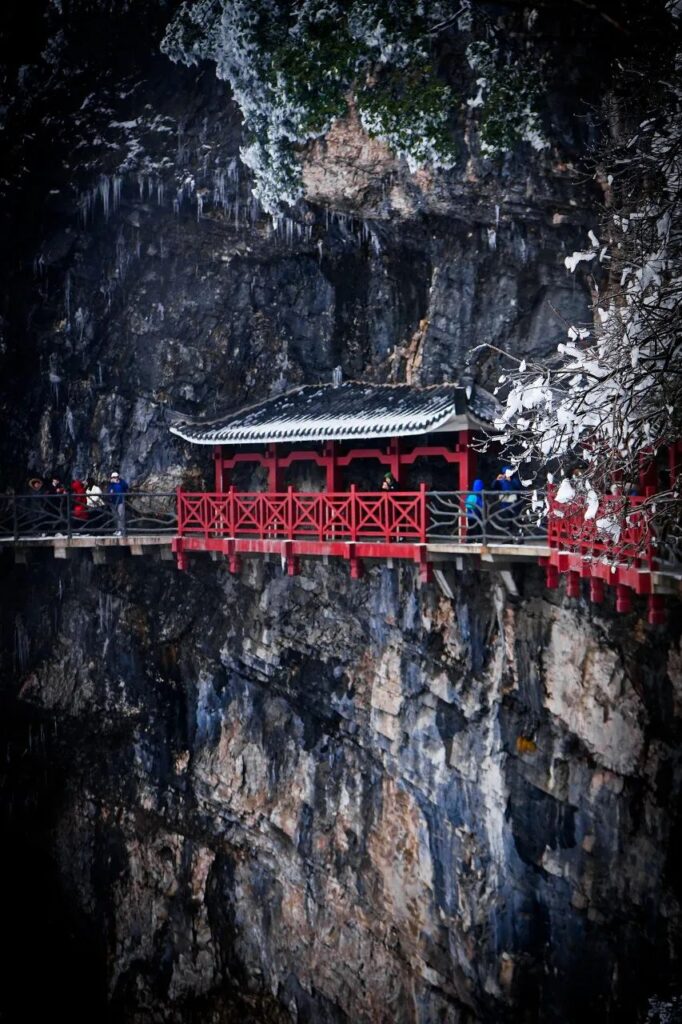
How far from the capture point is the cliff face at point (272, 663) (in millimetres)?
20562

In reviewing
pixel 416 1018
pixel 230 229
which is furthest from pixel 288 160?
pixel 416 1018

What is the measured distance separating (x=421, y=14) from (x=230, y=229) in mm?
6974

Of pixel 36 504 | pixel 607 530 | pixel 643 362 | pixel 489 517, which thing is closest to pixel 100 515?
pixel 36 504

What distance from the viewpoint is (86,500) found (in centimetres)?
2595

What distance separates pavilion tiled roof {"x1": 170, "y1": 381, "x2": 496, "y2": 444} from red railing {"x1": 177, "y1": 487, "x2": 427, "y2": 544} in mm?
1347

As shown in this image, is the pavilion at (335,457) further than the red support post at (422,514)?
Yes

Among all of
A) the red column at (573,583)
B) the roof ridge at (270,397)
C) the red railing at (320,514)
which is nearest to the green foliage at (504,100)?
the roof ridge at (270,397)

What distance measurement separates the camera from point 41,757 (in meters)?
27.9

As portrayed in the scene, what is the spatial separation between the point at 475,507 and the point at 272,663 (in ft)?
27.4

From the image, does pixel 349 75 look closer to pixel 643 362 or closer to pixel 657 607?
pixel 643 362

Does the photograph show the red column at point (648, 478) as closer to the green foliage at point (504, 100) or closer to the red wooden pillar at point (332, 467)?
the red wooden pillar at point (332, 467)

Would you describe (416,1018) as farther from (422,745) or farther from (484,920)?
(422,745)

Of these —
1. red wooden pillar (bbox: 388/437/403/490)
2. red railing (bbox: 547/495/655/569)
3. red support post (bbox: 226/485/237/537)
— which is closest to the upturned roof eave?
red wooden pillar (bbox: 388/437/403/490)

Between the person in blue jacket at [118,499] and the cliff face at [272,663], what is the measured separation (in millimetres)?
1142
